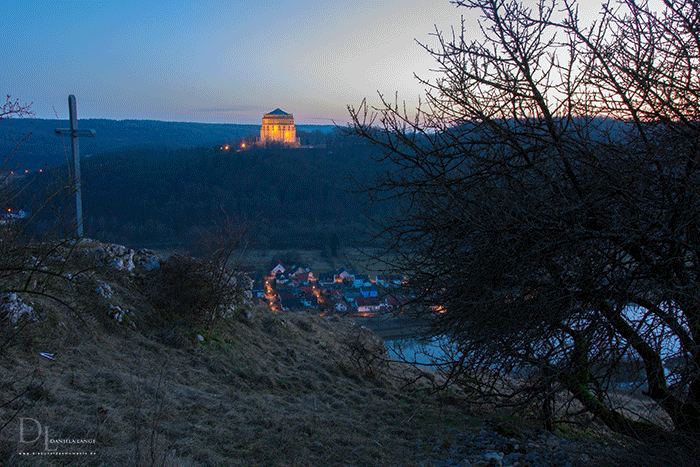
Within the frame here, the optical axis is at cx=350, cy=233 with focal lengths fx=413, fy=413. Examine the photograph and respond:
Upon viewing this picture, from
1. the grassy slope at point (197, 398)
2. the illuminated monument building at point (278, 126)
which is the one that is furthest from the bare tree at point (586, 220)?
the illuminated monument building at point (278, 126)

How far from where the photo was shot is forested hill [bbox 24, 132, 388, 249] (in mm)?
38062

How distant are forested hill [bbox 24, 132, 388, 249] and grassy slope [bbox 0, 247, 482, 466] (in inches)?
1007

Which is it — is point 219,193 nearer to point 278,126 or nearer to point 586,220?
point 278,126

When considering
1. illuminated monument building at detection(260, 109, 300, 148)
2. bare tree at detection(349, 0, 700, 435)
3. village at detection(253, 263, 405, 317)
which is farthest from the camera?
illuminated monument building at detection(260, 109, 300, 148)

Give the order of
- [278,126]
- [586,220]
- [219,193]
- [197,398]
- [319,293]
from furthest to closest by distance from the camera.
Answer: [278,126] → [219,193] → [319,293] → [197,398] → [586,220]

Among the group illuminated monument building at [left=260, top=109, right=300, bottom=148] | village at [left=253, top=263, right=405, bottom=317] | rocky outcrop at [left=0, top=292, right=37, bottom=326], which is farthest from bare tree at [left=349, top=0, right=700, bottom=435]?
illuminated monument building at [left=260, top=109, right=300, bottom=148]

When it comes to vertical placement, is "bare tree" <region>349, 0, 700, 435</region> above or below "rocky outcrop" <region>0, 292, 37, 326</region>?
above

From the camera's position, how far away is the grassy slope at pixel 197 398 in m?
3.22

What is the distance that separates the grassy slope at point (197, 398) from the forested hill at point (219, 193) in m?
25.6

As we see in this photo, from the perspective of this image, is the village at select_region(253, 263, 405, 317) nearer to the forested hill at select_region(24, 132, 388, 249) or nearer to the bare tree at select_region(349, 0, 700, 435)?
the bare tree at select_region(349, 0, 700, 435)

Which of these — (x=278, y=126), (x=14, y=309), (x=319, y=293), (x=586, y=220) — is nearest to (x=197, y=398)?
(x=14, y=309)

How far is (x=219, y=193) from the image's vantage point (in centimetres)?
5103

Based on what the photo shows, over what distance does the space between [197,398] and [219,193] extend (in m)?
49.1

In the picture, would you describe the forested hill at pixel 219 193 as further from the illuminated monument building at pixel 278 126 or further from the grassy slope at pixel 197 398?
the illuminated monument building at pixel 278 126
